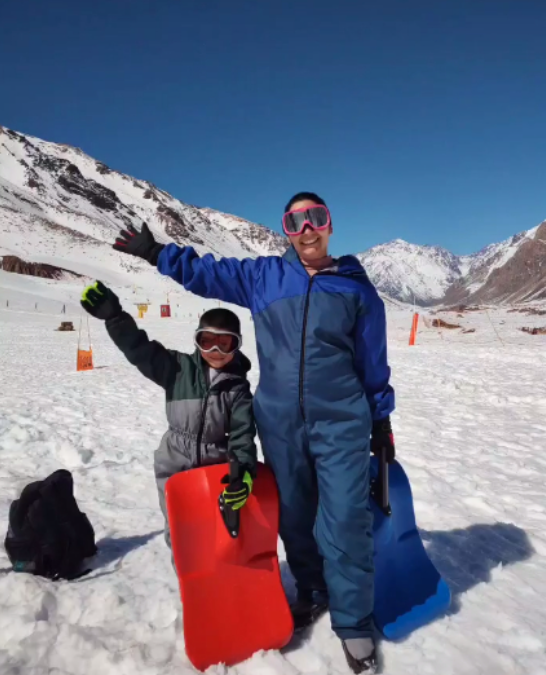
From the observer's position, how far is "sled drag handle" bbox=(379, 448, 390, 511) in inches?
98.5

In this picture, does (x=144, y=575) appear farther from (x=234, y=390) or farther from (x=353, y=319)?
(x=353, y=319)

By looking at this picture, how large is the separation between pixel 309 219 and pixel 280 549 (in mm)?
2342

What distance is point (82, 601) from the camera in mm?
2582

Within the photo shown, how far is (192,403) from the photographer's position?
98.9 inches

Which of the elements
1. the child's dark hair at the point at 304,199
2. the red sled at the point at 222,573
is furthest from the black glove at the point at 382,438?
the child's dark hair at the point at 304,199

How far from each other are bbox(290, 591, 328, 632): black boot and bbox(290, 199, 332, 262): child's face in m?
1.83

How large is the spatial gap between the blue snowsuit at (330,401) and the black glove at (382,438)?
65 mm

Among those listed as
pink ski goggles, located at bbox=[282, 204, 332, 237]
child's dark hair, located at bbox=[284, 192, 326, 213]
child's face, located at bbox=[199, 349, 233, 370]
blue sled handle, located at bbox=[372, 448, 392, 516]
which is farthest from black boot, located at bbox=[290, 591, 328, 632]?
child's dark hair, located at bbox=[284, 192, 326, 213]

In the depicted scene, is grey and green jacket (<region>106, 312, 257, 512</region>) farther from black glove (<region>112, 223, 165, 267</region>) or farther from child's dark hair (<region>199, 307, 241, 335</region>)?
black glove (<region>112, 223, 165, 267</region>)

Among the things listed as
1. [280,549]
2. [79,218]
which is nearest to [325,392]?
[280,549]

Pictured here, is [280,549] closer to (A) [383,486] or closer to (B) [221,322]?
(A) [383,486]

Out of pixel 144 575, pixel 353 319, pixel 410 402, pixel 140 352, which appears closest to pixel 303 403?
pixel 353 319

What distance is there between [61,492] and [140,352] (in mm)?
1174

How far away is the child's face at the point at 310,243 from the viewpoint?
236cm
